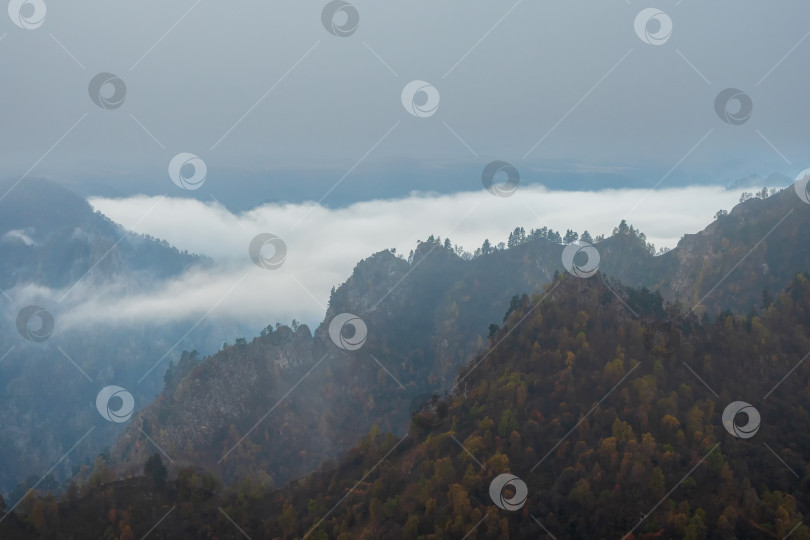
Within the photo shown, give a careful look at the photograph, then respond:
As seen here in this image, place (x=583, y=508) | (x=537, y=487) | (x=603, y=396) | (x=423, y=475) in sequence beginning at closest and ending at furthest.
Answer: (x=583, y=508)
(x=537, y=487)
(x=423, y=475)
(x=603, y=396)

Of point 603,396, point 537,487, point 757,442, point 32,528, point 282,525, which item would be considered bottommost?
point 32,528

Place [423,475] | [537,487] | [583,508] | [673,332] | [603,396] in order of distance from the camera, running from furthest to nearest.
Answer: [673,332]
[603,396]
[423,475]
[537,487]
[583,508]

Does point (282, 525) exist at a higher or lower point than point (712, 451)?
lower

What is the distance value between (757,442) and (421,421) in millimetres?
65148

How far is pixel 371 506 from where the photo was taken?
132m

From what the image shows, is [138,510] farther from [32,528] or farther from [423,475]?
[423,475]

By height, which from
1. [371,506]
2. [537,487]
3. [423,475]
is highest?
[537,487]

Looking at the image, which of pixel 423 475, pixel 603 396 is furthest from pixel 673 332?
pixel 423 475

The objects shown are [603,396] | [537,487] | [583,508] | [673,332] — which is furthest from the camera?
[673,332]

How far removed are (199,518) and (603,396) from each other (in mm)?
85366

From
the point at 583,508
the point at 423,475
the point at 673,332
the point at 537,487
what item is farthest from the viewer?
the point at 673,332

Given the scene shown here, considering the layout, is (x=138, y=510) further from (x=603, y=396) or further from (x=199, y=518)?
(x=603, y=396)

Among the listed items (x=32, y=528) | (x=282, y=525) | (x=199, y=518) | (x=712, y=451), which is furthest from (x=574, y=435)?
(x=32, y=528)

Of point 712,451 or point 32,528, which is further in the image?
point 32,528
